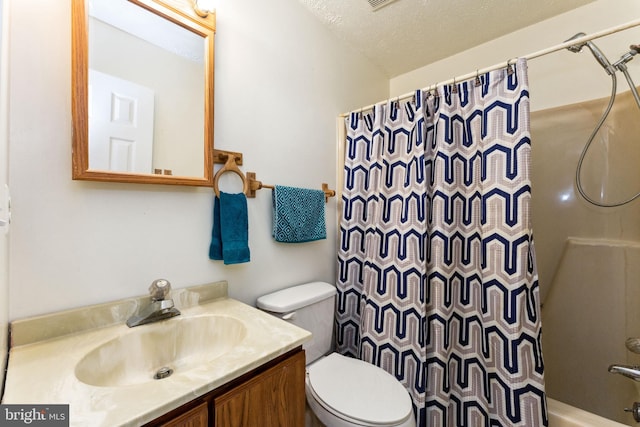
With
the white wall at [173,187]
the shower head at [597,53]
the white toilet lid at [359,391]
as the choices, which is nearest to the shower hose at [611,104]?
the shower head at [597,53]

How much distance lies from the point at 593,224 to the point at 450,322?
109cm

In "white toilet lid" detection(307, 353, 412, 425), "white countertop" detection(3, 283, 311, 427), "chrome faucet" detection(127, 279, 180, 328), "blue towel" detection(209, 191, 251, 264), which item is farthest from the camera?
"blue towel" detection(209, 191, 251, 264)

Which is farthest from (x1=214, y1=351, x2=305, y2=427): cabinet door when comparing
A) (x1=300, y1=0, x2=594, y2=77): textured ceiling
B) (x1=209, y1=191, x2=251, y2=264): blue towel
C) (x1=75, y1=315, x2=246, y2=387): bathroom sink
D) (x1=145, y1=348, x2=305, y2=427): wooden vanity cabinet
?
(x1=300, y1=0, x2=594, y2=77): textured ceiling

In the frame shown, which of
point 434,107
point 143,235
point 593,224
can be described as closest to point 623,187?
point 593,224

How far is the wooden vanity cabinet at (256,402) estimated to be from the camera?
58 centimetres

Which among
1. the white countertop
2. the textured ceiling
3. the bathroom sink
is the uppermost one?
the textured ceiling

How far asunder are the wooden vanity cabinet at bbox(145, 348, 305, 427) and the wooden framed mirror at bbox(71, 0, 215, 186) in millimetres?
704

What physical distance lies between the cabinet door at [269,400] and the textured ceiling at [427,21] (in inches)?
70.4

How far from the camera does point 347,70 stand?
1.82 metres

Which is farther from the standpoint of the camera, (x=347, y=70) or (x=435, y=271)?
(x=347, y=70)

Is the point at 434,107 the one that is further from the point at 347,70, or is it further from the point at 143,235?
the point at 143,235

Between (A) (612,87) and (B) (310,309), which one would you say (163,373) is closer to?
(B) (310,309)

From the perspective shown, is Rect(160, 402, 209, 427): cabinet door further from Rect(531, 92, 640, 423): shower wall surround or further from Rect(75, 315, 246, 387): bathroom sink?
Rect(531, 92, 640, 423): shower wall surround

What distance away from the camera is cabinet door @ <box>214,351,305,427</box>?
64 centimetres
